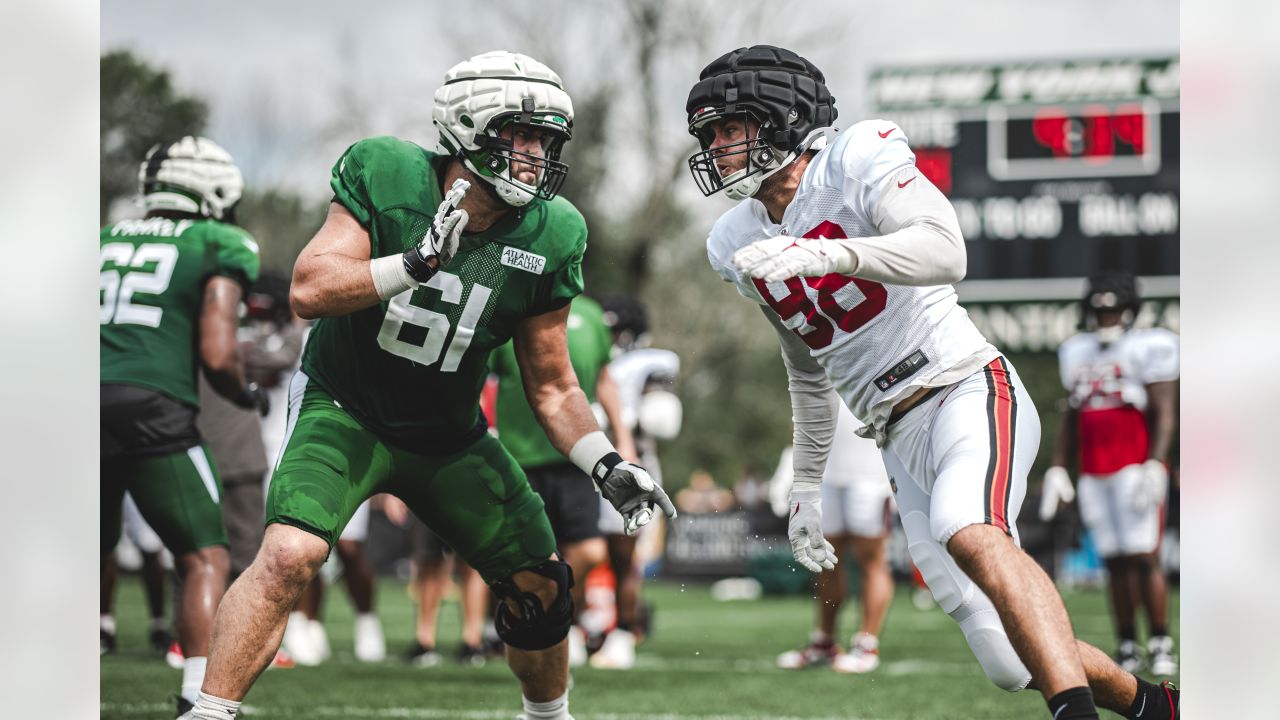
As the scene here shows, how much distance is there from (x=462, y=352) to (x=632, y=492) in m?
0.61

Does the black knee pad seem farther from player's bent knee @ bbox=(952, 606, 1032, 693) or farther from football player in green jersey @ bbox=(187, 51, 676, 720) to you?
player's bent knee @ bbox=(952, 606, 1032, 693)

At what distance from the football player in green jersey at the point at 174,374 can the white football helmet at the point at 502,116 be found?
5.27 feet

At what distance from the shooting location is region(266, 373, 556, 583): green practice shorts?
145 inches

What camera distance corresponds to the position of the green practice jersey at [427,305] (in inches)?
149

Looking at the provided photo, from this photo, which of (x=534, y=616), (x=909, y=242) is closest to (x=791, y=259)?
(x=909, y=242)

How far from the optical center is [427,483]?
3.93 metres

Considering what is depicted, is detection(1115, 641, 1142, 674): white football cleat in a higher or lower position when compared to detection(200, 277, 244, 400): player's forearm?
lower

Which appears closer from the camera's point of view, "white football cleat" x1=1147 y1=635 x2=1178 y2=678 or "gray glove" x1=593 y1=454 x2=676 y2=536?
"gray glove" x1=593 y1=454 x2=676 y2=536

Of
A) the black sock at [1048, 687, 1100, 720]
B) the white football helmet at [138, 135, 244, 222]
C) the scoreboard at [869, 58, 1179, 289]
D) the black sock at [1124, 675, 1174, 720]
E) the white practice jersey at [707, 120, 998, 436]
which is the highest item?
the scoreboard at [869, 58, 1179, 289]

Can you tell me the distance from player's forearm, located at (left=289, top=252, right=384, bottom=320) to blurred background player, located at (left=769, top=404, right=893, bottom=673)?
4.60 metres

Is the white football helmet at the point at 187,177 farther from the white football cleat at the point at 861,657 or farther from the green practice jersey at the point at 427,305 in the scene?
the white football cleat at the point at 861,657

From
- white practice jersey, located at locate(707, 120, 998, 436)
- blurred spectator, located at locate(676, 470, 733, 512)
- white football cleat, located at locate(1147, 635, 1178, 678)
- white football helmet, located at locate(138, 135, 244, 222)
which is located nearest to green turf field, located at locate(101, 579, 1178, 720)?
white football cleat, located at locate(1147, 635, 1178, 678)
